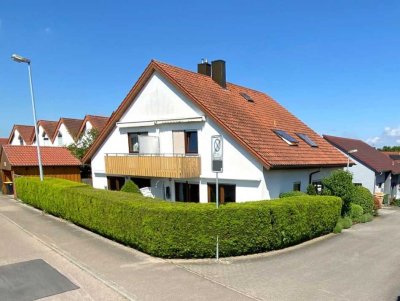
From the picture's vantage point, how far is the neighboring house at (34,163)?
77.9 feet

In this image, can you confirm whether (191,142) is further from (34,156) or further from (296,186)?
(34,156)

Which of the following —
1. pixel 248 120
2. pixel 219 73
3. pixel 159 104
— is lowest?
pixel 248 120

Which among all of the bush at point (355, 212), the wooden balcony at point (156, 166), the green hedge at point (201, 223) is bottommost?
the bush at point (355, 212)

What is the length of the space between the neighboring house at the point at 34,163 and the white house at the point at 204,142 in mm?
7122

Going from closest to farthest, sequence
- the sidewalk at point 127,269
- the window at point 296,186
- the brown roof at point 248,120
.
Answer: the sidewalk at point 127,269, the brown roof at point 248,120, the window at point 296,186

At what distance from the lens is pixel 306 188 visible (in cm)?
1625

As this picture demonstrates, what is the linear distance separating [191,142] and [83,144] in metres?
18.3

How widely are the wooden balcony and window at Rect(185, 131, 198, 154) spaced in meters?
0.81

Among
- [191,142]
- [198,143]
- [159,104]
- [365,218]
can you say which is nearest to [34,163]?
[159,104]

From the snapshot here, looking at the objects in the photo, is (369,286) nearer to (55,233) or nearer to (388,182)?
(55,233)

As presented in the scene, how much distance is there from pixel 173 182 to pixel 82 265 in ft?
27.8

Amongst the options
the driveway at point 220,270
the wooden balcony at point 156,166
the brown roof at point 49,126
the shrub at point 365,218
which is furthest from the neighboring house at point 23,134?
the shrub at point 365,218

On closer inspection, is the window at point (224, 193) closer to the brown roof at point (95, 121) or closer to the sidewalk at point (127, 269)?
the sidewalk at point (127, 269)

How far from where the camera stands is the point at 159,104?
56.5 feet
